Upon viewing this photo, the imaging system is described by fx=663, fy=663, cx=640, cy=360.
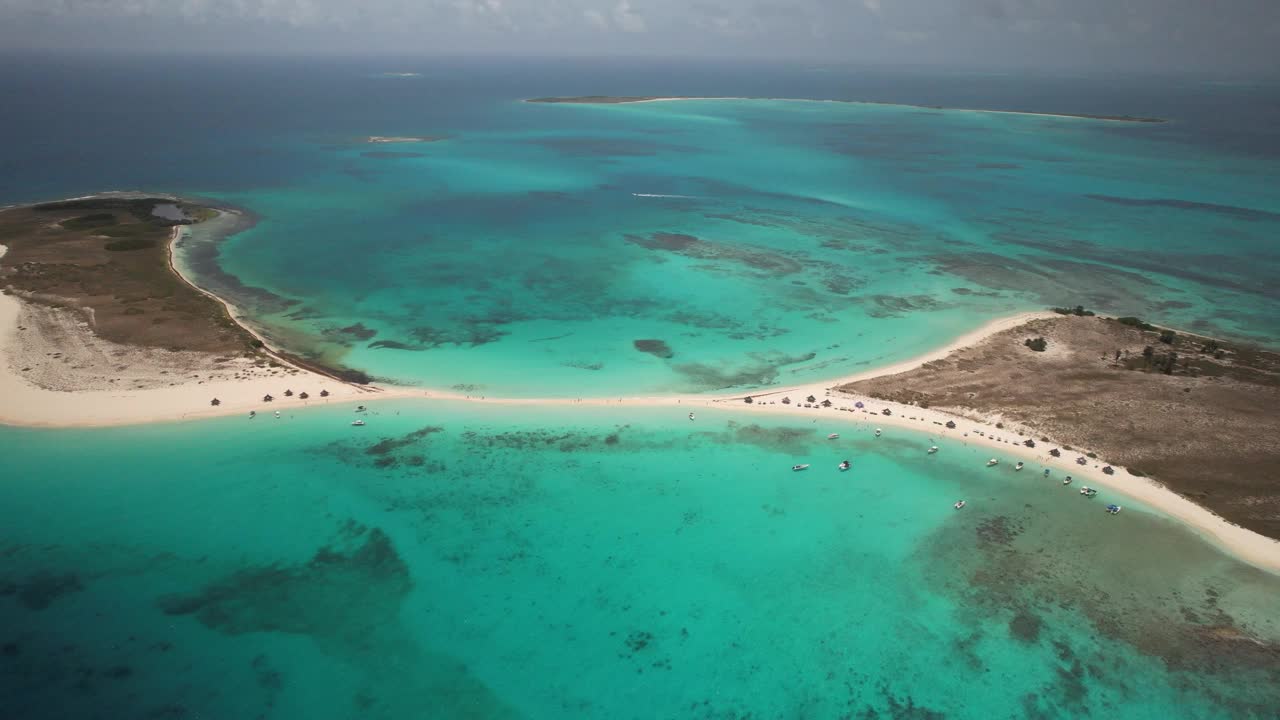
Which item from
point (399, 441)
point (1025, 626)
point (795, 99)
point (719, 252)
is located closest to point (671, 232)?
point (719, 252)

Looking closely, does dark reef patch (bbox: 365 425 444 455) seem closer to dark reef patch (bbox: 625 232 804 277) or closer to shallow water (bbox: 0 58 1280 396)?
shallow water (bbox: 0 58 1280 396)

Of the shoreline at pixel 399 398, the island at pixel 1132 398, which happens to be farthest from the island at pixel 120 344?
the island at pixel 1132 398

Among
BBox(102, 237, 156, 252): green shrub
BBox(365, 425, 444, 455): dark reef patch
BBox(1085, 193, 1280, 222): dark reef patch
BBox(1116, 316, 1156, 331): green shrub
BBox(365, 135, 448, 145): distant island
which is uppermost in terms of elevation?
BBox(365, 135, 448, 145): distant island

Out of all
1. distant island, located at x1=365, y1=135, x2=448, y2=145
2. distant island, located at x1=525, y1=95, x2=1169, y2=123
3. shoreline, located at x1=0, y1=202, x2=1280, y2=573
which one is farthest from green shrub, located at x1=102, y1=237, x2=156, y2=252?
distant island, located at x1=525, y1=95, x2=1169, y2=123

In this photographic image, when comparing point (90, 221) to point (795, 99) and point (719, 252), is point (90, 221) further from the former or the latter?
point (795, 99)

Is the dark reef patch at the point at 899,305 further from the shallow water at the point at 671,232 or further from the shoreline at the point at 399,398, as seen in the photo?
the shoreline at the point at 399,398

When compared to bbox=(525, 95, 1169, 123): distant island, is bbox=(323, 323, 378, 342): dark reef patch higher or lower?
lower

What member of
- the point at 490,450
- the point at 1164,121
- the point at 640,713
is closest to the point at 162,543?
the point at 490,450
